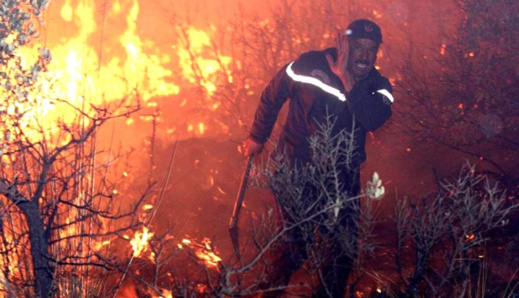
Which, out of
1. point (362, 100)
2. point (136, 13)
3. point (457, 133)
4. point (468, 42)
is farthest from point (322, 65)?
point (136, 13)

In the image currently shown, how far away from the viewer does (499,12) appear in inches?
209

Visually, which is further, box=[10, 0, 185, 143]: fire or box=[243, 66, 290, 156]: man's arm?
box=[10, 0, 185, 143]: fire

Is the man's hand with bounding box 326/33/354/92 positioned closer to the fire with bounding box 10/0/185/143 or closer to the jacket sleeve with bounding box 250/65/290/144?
the jacket sleeve with bounding box 250/65/290/144

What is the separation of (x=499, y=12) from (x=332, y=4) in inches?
104

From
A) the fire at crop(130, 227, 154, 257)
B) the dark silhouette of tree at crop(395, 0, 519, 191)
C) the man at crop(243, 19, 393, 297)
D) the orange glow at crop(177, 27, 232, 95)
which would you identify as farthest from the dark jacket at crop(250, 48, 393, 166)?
the orange glow at crop(177, 27, 232, 95)

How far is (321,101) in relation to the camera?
4.37m

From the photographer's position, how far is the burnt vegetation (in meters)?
3.20

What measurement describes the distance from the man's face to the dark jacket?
8 centimetres

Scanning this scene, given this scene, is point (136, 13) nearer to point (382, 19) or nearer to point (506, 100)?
point (382, 19)

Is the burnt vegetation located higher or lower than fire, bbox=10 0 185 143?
lower

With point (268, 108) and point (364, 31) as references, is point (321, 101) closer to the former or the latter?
point (268, 108)

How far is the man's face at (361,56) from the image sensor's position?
4.41 m

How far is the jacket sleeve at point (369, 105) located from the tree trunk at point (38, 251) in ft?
7.57

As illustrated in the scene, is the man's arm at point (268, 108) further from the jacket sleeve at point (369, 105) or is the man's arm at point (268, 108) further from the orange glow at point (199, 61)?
the orange glow at point (199, 61)
